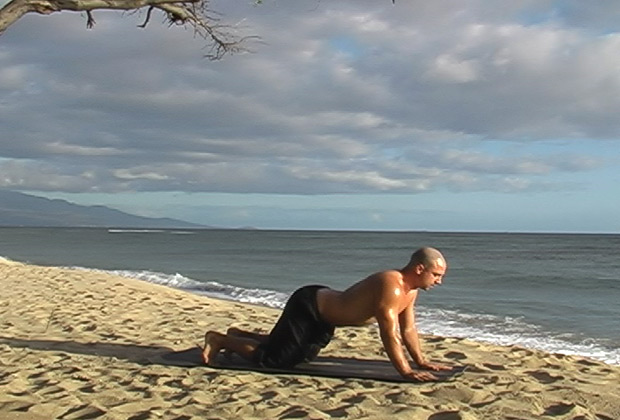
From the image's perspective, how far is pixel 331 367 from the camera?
6.07 metres

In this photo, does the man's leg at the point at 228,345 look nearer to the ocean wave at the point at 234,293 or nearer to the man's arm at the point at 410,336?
the man's arm at the point at 410,336

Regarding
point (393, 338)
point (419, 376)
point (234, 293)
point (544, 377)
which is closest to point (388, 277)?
point (393, 338)

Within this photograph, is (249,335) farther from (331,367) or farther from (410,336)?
(410,336)

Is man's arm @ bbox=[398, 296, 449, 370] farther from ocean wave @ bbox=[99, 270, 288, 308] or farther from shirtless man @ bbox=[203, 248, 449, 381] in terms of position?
ocean wave @ bbox=[99, 270, 288, 308]

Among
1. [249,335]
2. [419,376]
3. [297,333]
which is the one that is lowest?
[419,376]

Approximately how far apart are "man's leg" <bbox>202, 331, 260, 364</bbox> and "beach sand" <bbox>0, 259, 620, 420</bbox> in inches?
6.4

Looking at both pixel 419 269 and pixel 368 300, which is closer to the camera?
pixel 419 269

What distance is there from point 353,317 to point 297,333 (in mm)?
542

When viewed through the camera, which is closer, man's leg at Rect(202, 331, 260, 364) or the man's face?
the man's face

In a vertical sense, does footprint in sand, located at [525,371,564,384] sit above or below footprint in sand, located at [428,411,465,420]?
above

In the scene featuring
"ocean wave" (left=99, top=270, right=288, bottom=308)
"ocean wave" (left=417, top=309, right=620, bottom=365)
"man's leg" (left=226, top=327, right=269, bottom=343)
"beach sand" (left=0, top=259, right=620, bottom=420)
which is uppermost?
"man's leg" (left=226, top=327, right=269, bottom=343)

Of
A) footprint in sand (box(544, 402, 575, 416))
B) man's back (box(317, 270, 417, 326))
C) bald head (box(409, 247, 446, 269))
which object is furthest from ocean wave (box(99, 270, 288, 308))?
footprint in sand (box(544, 402, 575, 416))

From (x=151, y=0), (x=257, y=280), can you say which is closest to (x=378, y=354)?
(x=151, y=0)

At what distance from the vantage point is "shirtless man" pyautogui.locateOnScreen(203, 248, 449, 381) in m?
5.46
